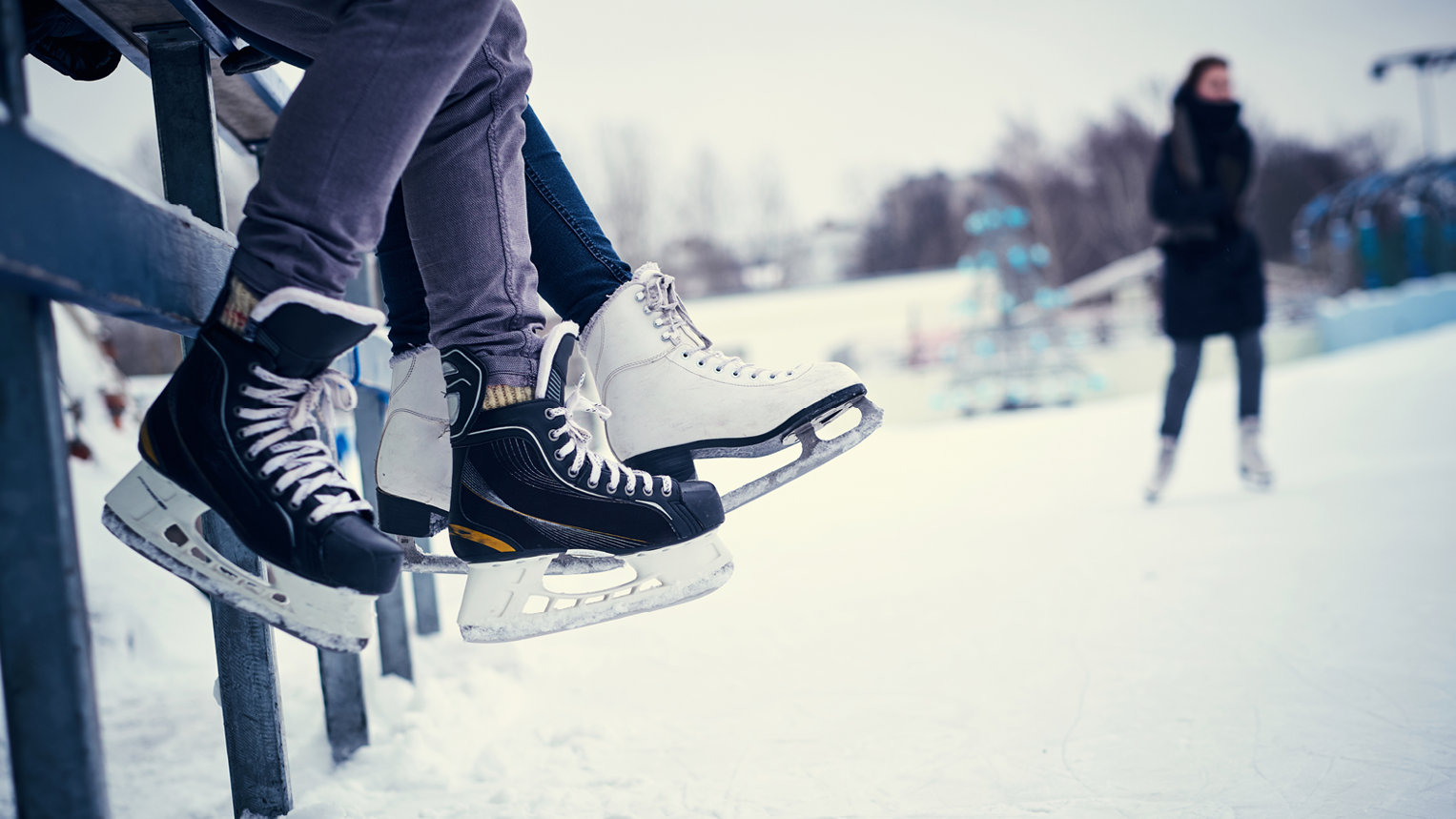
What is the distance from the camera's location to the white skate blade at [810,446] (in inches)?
34.5

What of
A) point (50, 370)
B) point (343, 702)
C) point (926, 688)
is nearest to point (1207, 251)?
point (926, 688)

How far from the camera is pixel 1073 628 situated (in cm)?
135

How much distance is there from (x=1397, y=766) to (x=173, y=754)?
139cm

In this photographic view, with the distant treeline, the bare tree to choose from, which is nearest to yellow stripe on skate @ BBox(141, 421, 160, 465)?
the bare tree

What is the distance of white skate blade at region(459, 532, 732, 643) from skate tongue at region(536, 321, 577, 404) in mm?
158

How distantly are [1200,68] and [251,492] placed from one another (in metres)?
3.07

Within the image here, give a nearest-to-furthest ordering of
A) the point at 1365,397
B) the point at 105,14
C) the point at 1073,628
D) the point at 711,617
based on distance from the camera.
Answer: the point at 105,14 < the point at 1073,628 < the point at 711,617 < the point at 1365,397

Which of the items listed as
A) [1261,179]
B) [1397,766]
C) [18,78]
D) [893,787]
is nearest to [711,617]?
[893,787]

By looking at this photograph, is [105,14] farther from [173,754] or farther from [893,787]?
[893,787]

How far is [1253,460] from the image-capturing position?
261 centimetres

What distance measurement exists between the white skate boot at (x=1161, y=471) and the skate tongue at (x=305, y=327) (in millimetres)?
2569

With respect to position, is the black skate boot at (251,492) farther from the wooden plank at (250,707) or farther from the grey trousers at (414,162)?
the wooden plank at (250,707)

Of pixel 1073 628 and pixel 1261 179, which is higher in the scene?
pixel 1261 179

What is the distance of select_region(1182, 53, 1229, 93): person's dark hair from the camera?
105 inches
